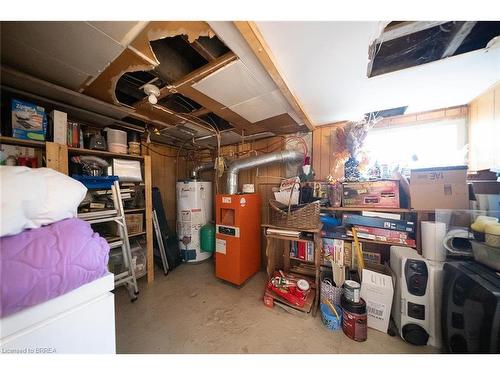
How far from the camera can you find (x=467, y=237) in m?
1.10

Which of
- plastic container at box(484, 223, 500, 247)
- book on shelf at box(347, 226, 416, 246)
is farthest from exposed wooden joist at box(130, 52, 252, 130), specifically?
plastic container at box(484, 223, 500, 247)

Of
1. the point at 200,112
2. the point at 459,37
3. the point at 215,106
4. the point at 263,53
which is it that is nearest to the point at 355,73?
the point at 459,37

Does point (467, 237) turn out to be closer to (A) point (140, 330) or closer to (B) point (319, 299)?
(B) point (319, 299)

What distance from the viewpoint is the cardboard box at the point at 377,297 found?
124cm

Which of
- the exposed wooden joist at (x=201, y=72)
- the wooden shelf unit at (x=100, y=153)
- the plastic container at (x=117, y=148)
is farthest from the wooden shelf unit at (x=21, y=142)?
the exposed wooden joist at (x=201, y=72)

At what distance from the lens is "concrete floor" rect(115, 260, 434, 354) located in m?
1.14

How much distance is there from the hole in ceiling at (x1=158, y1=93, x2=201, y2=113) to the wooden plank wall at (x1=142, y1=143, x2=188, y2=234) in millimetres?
1222

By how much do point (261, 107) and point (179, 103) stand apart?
86cm

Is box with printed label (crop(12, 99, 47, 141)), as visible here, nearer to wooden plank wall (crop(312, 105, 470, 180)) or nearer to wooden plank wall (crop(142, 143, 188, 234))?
wooden plank wall (crop(142, 143, 188, 234))

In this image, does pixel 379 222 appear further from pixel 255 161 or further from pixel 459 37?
pixel 255 161

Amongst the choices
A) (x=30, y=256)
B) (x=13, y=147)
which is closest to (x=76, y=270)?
(x=30, y=256)

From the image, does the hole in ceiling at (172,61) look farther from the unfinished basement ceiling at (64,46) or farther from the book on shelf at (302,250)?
the book on shelf at (302,250)

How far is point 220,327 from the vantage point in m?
1.31

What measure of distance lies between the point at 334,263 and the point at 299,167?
1.15 metres
